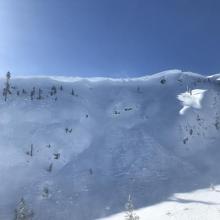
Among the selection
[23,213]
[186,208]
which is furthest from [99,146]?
[23,213]

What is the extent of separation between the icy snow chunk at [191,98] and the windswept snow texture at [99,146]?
0.42 ft

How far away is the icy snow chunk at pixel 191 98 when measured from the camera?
46.1 meters

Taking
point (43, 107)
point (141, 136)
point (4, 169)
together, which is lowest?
point (4, 169)

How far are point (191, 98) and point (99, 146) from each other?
1842 cm

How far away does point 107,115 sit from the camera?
4369 cm

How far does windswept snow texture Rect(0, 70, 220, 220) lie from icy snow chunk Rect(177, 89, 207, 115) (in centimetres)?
13

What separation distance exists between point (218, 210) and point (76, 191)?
9365 mm

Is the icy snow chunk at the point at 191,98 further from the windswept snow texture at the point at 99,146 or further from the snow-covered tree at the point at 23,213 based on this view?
the snow-covered tree at the point at 23,213

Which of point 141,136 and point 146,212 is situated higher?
point 141,136

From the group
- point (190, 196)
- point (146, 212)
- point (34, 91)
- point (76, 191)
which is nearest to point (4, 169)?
point (76, 191)

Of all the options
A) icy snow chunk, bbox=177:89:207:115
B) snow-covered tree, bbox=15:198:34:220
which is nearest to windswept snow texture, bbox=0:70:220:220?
icy snow chunk, bbox=177:89:207:115

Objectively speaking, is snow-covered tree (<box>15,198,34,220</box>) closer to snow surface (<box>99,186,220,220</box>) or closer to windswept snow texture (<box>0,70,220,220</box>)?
windswept snow texture (<box>0,70,220,220</box>)

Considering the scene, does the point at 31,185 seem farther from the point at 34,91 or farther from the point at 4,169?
the point at 34,91

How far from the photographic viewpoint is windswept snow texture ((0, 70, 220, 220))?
26406 millimetres
